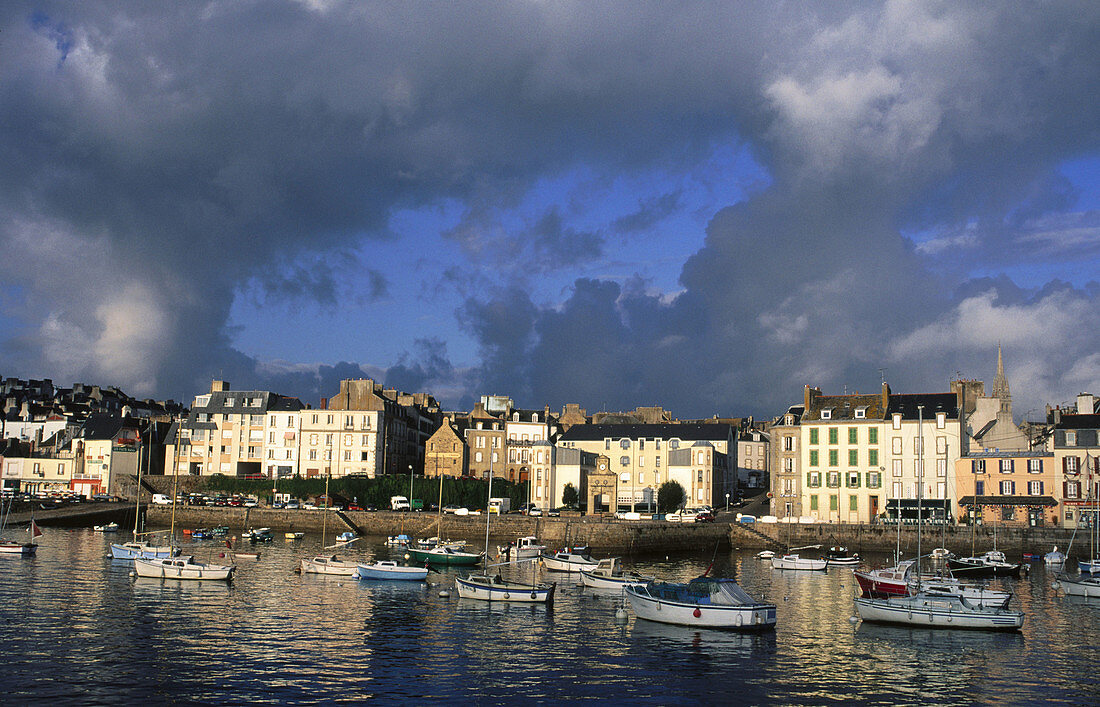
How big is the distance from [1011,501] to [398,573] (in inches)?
2652

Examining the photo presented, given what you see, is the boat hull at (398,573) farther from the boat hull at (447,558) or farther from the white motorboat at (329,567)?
the boat hull at (447,558)

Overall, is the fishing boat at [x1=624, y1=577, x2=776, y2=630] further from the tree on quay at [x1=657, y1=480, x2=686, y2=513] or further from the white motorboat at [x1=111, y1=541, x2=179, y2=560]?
the tree on quay at [x1=657, y1=480, x2=686, y2=513]

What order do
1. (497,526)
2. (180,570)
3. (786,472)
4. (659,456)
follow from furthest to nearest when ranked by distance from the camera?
(659,456) → (786,472) → (497,526) → (180,570)

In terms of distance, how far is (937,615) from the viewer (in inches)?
1898

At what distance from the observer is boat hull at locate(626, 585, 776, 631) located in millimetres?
45281

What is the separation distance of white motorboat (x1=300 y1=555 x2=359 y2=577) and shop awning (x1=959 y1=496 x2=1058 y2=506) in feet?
212

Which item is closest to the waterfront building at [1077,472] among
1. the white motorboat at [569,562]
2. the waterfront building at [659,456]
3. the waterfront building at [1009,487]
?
the waterfront building at [1009,487]

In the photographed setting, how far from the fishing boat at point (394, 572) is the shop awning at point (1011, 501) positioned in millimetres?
61118

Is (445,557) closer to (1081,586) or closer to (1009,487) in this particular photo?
(1081,586)

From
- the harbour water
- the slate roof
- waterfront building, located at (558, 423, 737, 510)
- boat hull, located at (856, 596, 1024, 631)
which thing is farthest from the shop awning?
boat hull, located at (856, 596, 1024, 631)

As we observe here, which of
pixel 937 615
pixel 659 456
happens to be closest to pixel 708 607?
pixel 937 615

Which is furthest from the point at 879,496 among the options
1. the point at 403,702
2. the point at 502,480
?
the point at 403,702

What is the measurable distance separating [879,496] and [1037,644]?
5928 centimetres

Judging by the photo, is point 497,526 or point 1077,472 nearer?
point 1077,472
